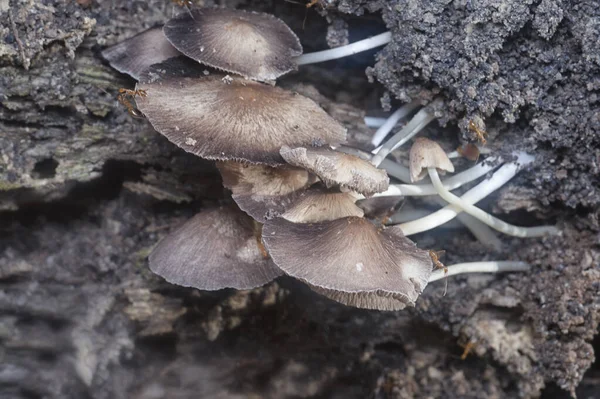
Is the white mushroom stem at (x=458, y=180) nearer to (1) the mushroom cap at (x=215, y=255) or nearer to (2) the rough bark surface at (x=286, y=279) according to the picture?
(2) the rough bark surface at (x=286, y=279)

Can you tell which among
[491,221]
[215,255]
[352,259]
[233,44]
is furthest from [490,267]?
[233,44]

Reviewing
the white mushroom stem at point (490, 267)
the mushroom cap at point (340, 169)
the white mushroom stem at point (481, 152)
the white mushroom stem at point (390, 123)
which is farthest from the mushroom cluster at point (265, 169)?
the white mushroom stem at point (490, 267)

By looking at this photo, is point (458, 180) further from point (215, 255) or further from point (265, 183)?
point (215, 255)

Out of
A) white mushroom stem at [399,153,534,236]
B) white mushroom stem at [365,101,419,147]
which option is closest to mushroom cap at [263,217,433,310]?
white mushroom stem at [399,153,534,236]

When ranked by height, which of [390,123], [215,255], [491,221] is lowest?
[215,255]

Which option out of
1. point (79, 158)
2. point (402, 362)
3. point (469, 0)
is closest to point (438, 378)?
point (402, 362)

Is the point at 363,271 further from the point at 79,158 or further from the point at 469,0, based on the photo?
the point at 79,158
